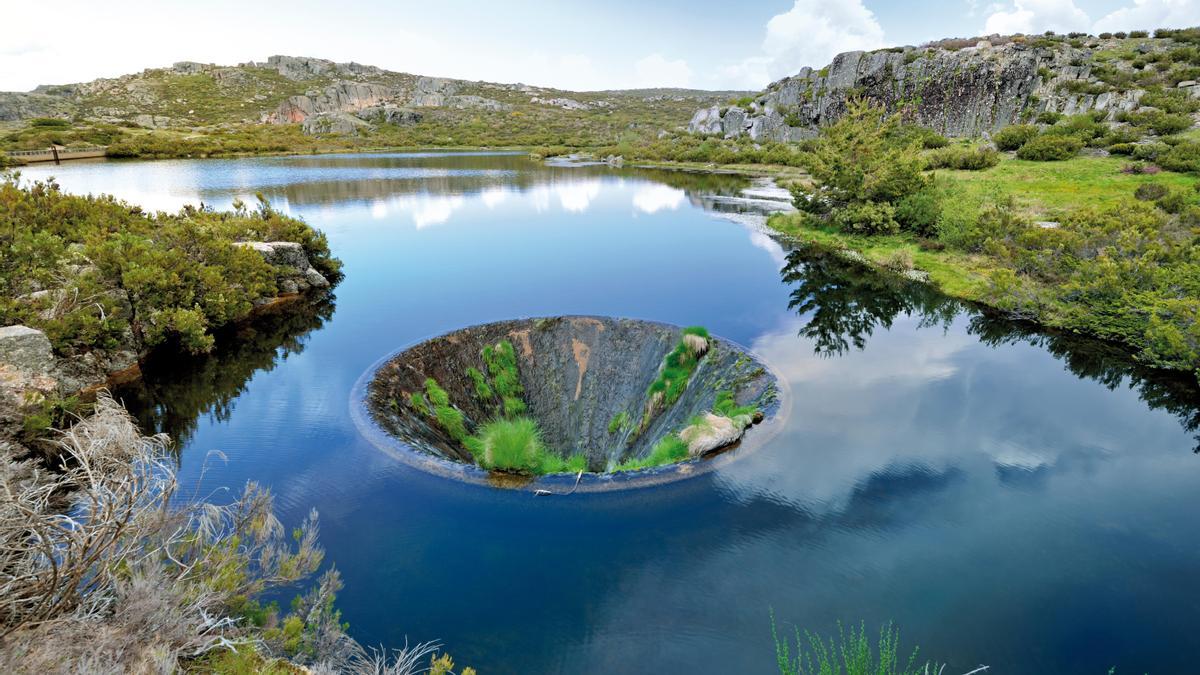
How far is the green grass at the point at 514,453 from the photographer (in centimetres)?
1421

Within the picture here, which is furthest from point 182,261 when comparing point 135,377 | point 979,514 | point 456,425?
point 979,514

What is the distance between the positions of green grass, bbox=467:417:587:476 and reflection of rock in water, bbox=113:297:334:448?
8.00 m

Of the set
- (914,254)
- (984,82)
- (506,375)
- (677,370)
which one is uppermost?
(984,82)

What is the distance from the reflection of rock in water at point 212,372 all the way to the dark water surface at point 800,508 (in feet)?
0.34

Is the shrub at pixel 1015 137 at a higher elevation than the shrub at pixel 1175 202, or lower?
higher

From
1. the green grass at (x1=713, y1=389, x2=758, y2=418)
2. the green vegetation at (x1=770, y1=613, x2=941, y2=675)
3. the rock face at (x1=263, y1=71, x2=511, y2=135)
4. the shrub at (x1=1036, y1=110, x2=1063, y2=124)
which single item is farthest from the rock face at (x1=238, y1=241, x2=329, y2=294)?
the rock face at (x1=263, y1=71, x2=511, y2=135)

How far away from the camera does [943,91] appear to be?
280 ft

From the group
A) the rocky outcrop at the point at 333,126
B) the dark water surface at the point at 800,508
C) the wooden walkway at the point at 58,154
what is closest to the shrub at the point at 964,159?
the dark water surface at the point at 800,508

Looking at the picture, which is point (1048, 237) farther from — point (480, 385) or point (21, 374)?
point (21, 374)

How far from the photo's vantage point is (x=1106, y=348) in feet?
70.3

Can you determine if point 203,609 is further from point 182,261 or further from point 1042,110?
point 1042,110

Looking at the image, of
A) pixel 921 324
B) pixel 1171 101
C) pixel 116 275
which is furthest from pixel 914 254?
pixel 1171 101

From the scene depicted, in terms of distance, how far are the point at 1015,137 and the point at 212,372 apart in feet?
212

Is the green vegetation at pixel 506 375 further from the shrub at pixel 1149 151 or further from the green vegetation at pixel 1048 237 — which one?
the shrub at pixel 1149 151
